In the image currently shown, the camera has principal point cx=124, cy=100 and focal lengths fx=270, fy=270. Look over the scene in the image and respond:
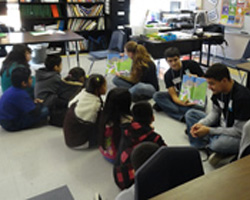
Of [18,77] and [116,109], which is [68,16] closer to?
[18,77]

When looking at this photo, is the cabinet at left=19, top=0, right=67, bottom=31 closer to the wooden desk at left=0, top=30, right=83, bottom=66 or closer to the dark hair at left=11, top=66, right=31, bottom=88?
the wooden desk at left=0, top=30, right=83, bottom=66

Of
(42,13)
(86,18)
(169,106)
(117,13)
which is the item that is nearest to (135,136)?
(169,106)

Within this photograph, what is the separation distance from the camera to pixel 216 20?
5.64 meters

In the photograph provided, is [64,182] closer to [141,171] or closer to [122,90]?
[122,90]

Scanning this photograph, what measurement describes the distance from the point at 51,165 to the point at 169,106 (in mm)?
1457

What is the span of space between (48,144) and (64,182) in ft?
2.09

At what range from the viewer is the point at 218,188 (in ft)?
3.08

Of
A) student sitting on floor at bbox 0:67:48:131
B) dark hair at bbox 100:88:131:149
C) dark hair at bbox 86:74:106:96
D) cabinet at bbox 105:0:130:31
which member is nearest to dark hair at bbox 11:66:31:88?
student sitting on floor at bbox 0:67:48:131

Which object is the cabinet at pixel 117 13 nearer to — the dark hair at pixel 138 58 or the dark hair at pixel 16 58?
the dark hair at pixel 138 58

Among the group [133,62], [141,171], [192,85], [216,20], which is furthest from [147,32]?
[141,171]

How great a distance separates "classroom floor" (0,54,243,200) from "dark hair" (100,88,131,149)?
33 centimetres

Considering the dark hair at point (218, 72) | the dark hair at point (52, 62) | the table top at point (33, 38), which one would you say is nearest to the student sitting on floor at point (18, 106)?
the dark hair at point (52, 62)

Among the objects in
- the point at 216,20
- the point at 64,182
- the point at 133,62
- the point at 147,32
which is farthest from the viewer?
the point at 216,20

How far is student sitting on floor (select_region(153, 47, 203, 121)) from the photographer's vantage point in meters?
2.99
